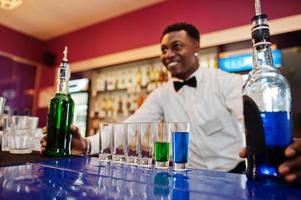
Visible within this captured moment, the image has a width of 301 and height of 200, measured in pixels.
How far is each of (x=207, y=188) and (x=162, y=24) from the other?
2.60 m

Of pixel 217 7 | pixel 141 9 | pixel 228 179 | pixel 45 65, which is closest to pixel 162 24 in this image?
pixel 141 9

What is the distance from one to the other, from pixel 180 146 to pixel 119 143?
7.6 inches

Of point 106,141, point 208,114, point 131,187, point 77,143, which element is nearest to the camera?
point 131,187

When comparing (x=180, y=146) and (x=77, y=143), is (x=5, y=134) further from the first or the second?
(x=180, y=146)

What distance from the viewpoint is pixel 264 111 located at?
0.54m

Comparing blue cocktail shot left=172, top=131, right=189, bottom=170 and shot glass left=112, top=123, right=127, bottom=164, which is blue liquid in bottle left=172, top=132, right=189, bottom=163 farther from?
shot glass left=112, top=123, right=127, bottom=164

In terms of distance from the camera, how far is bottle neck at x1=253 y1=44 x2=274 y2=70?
0.56 m

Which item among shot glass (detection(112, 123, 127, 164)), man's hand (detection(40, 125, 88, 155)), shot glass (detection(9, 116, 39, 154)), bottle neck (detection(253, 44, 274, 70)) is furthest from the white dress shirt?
bottle neck (detection(253, 44, 274, 70))

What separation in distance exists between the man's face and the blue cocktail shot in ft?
3.31

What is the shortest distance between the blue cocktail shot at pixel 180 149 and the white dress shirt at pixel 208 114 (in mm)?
753

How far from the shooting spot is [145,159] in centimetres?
72

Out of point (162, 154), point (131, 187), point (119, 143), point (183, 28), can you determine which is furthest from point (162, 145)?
point (183, 28)

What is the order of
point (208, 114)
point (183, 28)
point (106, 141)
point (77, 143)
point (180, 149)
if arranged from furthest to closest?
point (183, 28) → point (208, 114) → point (77, 143) → point (106, 141) → point (180, 149)

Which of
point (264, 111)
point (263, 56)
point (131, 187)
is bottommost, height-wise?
point (131, 187)
